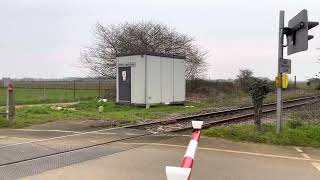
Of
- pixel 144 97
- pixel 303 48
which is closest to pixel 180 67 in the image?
pixel 144 97

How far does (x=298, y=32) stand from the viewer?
1302 cm

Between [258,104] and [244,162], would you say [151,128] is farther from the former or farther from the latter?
[244,162]

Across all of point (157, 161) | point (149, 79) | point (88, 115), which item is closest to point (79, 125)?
point (88, 115)

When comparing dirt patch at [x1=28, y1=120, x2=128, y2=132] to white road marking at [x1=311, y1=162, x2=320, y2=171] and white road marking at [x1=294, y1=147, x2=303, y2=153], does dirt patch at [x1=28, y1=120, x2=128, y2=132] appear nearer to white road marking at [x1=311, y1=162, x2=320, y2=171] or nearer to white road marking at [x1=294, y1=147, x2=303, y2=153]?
white road marking at [x1=294, y1=147, x2=303, y2=153]

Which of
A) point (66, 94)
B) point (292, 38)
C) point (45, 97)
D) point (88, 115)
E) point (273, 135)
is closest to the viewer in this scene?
point (273, 135)

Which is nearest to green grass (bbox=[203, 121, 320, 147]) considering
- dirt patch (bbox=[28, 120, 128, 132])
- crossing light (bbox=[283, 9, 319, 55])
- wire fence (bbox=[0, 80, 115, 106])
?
crossing light (bbox=[283, 9, 319, 55])

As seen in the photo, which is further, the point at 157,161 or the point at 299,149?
the point at 299,149

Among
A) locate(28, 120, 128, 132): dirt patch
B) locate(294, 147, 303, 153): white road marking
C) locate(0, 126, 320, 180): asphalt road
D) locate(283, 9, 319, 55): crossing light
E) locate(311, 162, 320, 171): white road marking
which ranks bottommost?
locate(311, 162, 320, 171): white road marking

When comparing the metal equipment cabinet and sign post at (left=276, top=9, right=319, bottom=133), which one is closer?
sign post at (left=276, top=9, right=319, bottom=133)

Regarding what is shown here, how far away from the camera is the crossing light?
40.6 ft

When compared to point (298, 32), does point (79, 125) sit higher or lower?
lower

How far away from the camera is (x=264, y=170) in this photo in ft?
29.6

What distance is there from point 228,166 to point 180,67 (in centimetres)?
1972

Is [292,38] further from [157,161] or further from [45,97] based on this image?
[45,97]
